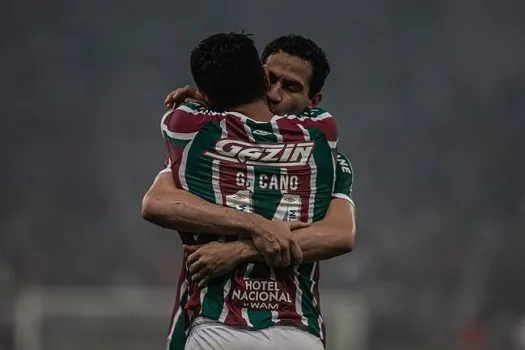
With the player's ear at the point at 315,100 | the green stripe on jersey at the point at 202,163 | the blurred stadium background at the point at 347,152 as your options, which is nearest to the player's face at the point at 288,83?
the player's ear at the point at 315,100

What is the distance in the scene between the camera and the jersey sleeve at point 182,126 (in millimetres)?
2305

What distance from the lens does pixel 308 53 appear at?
2598 millimetres

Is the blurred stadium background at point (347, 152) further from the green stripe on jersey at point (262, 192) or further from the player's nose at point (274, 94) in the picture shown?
the green stripe on jersey at point (262, 192)

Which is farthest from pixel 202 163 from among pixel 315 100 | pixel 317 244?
pixel 315 100

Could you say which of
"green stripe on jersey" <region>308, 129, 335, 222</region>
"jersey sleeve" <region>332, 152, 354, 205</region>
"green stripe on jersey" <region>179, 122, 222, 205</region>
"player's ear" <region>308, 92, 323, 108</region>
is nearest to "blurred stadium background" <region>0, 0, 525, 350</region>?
"player's ear" <region>308, 92, 323, 108</region>

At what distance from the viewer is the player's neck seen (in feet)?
7.64

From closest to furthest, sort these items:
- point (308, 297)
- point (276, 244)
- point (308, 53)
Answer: point (276, 244), point (308, 297), point (308, 53)

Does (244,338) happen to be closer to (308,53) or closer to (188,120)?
(188,120)

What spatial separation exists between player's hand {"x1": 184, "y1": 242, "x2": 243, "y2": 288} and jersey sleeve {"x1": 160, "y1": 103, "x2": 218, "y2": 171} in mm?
225

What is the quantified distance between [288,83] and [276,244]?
0.52 metres

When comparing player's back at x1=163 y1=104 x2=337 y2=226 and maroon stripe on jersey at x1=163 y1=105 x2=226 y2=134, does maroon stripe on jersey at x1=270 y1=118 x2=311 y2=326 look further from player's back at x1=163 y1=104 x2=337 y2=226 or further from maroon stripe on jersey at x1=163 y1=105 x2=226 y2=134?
maroon stripe on jersey at x1=163 y1=105 x2=226 y2=134
